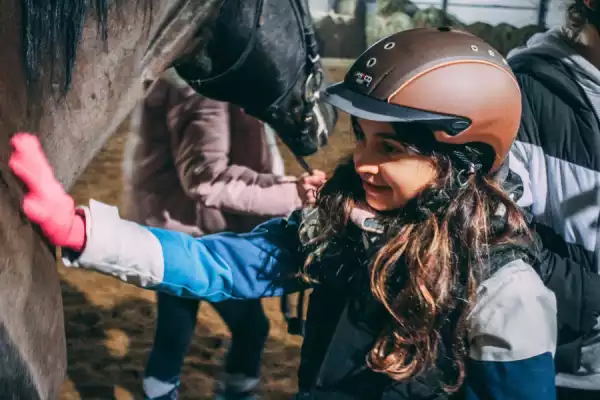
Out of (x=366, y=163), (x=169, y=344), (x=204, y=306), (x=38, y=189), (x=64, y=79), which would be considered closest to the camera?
(x=38, y=189)

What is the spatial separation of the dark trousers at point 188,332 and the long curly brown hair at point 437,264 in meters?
0.87

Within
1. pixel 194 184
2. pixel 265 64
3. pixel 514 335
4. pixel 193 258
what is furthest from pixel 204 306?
pixel 514 335

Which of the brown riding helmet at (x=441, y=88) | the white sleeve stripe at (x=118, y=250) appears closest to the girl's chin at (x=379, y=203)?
the brown riding helmet at (x=441, y=88)

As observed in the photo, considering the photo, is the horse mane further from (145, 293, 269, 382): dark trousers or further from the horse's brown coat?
(145, 293, 269, 382): dark trousers

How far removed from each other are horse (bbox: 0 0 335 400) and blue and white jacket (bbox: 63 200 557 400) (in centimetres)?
9

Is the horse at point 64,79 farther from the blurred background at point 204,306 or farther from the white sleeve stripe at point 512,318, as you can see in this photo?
the blurred background at point 204,306

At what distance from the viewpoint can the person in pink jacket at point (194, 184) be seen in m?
1.67

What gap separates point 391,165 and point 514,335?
300 millimetres

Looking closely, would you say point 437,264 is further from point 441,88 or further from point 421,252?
point 441,88

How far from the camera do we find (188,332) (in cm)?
189

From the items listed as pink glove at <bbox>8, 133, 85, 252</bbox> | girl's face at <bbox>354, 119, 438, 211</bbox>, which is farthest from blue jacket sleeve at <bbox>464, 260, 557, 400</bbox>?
pink glove at <bbox>8, 133, 85, 252</bbox>

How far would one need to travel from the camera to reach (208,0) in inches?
45.5

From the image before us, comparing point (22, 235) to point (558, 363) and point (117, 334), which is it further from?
point (117, 334)

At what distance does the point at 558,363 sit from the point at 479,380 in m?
0.28
